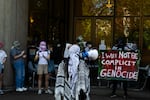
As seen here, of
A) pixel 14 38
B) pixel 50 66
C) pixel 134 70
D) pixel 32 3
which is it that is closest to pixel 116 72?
pixel 134 70

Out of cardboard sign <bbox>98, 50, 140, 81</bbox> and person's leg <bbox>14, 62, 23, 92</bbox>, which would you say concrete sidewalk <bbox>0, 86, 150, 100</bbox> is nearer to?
person's leg <bbox>14, 62, 23, 92</bbox>

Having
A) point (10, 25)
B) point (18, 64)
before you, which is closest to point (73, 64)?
point (18, 64)

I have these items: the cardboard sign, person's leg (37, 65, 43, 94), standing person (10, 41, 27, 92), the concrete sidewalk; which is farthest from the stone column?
the cardboard sign

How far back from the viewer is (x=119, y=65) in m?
15.2

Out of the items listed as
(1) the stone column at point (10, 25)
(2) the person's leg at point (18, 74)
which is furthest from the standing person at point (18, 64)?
(1) the stone column at point (10, 25)

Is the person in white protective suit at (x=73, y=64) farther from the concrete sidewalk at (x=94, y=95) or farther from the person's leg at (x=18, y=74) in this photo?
the person's leg at (x=18, y=74)

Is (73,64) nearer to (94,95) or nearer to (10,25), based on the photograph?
(94,95)

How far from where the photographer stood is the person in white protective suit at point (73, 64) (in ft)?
33.1

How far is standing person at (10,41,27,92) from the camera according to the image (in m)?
16.3

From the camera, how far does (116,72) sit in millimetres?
15102

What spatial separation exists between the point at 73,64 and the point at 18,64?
6.33m

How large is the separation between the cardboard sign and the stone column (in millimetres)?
3384

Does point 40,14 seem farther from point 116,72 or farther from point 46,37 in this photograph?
point 116,72

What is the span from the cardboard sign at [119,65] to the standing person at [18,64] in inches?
116
